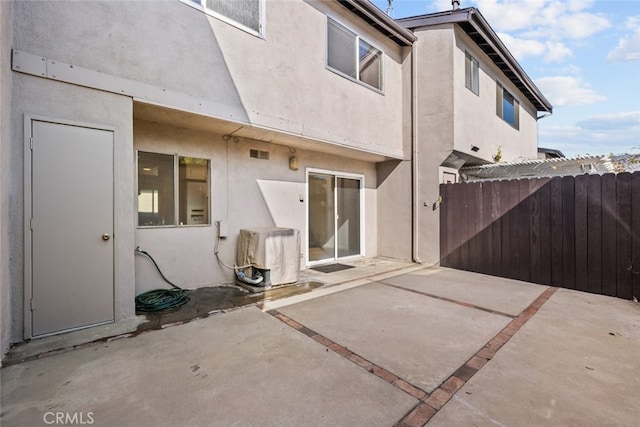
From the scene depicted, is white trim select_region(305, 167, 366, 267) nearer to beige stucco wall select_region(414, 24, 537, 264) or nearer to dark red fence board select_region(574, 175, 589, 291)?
beige stucco wall select_region(414, 24, 537, 264)

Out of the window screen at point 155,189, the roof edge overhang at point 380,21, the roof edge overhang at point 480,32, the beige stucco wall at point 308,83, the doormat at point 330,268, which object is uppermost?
the roof edge overhang at point 480,32

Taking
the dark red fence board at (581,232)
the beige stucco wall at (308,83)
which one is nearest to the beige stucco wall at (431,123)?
the beige stucco wall at (308,83)

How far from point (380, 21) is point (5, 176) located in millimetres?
7415

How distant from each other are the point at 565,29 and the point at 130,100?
34.5ft

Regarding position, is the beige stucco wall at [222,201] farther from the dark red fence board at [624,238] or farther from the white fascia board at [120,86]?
the dark red fence board at [624,238]

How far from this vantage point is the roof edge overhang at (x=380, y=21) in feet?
20.8

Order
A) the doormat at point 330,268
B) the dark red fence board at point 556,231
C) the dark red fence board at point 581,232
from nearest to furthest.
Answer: the dark red fence board at point 581,232 < the dark red fence board at point 556,231 < the doormat at point 330,268

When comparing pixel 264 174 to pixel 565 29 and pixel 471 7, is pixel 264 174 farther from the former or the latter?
pixel 565 29

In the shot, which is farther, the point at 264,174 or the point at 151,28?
the point at 264,174

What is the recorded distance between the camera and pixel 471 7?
6820mm

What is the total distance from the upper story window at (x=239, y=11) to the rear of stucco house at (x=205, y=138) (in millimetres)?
36

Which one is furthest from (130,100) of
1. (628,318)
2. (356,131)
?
(628,318)

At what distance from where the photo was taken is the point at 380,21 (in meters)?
6.79

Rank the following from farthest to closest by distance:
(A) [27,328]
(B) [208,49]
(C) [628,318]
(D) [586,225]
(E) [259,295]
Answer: (D) [586,225] → (E) [259,295] → (B) [208,49] → (C) [628,318] → (A) [27,328]
